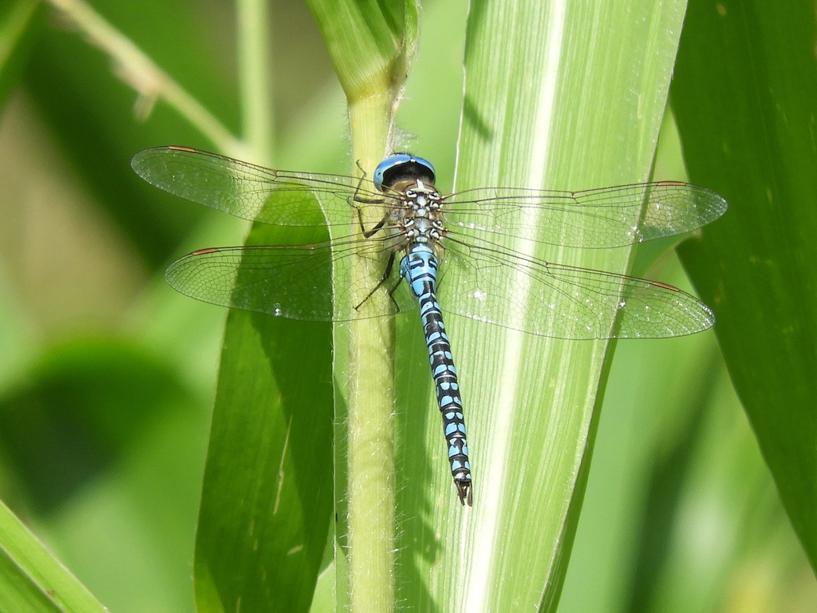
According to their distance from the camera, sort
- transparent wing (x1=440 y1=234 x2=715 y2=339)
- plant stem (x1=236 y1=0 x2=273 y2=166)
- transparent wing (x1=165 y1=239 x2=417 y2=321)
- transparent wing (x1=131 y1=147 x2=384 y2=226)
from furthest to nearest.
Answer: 1. plant stem (x1=236 y1=0 x2=273 y2=166)
2. transparent wing (x1=131 y1=147 x2=384 y2=226)
3. transparent wing (x1=440 y1=234 x2=715 y2=339)
4. transparent wing (x1=165 y1=239 x2=417 y2=321)

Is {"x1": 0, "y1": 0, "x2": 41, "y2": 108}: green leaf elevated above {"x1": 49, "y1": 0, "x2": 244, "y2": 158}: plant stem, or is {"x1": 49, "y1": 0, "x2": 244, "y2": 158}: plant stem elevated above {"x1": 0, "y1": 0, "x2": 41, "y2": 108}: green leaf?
{"x1": 49, "y1": 0, "x2": 244, "y2": 158}: plant stem

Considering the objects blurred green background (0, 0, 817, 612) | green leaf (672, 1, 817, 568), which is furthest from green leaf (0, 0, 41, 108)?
green leaf (672, 1, 817, 568)

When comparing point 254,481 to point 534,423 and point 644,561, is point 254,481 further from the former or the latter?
point 644,561

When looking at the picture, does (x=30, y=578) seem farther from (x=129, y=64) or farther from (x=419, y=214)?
(x=129, y=64)

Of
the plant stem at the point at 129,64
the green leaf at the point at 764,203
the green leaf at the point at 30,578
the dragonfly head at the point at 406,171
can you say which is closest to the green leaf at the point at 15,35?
the plant stem at the point at 129,64

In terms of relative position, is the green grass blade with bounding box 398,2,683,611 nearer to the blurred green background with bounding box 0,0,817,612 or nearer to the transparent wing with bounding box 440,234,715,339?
the transparent wing with bounding box 440,234,715,339

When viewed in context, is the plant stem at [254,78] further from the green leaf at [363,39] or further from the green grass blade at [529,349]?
the green leaf at [363,39]

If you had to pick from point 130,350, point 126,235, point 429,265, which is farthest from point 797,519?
point 126,235
